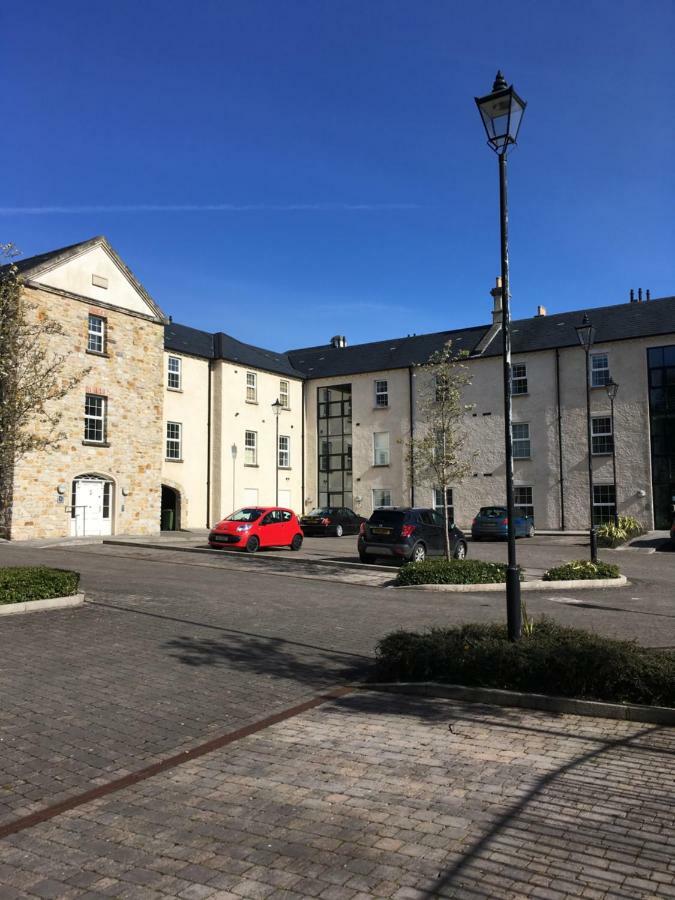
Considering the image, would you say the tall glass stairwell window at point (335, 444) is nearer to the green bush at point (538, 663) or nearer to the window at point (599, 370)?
the window at point (599, 370)

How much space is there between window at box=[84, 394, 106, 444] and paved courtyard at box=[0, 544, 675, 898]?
19.1 metres

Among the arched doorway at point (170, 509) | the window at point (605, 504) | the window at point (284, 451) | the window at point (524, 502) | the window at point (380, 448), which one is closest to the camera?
the arched doorway at point (170, 509)

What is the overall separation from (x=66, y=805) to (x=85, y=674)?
3360mm

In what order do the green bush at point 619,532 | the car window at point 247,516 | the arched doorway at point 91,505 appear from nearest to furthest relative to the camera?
the car window at point 247,516
the arched doorway at point 91,505
the green bush at point 619,532

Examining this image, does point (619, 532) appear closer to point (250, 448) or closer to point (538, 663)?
point (250, 448)

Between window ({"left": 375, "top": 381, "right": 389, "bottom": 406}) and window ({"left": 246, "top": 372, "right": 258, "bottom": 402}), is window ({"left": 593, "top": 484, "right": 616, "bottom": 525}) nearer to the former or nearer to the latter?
window ({"left": 375, "top": 381, "right": 389, "bottom": 406})

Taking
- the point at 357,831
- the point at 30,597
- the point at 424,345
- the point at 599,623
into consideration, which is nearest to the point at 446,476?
the point at 599,623

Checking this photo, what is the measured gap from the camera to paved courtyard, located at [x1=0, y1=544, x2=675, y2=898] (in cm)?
369

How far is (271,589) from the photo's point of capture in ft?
48.7

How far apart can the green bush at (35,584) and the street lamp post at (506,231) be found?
7388 mm

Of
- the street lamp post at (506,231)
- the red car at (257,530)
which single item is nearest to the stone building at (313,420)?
the red car at (257,530)

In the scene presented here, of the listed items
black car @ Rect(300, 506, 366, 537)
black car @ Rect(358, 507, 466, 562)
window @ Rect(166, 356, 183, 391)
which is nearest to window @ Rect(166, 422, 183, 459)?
window @ Rect(166, 356, 183, 391)

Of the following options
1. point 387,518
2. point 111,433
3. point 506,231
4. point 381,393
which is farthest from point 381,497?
point 506,231

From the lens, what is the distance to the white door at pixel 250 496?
38062mm
